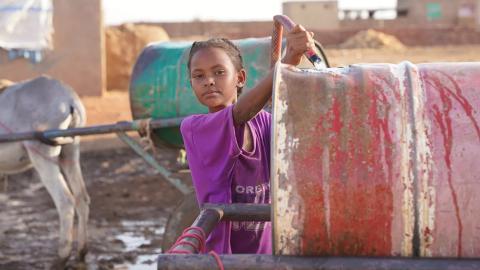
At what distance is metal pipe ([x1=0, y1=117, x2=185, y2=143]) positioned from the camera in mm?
6125

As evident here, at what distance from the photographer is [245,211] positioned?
101 inches

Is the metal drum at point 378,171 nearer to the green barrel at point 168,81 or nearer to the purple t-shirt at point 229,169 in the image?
the purple t-shirt at point 229,169

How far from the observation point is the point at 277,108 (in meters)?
1.95

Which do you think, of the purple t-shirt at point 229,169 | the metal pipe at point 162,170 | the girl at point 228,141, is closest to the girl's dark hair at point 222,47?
the girl at point 228,141

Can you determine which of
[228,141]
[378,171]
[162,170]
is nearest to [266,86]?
[228,141]

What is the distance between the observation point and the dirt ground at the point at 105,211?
6.74 m

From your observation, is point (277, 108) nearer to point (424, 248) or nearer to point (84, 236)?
point (424, 248)

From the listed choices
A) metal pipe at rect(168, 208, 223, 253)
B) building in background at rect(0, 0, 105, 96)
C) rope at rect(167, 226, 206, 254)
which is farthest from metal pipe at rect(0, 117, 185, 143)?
building in background at rect(0, 0, 105, 96)

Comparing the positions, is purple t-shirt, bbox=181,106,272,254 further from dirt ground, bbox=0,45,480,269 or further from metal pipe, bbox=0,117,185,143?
dirt ground, bbox=0,45,480,269

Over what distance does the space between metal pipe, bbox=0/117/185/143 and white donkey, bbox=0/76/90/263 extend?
0.34 feet

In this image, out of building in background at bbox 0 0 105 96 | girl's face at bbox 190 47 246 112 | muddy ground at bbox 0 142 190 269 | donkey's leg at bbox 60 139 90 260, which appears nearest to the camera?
girl's face at bbox 190 47 246 112

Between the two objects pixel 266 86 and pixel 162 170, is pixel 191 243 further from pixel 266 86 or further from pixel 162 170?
pixel 162 170

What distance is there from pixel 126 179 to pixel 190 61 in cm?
797

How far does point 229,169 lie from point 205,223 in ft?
0.95
